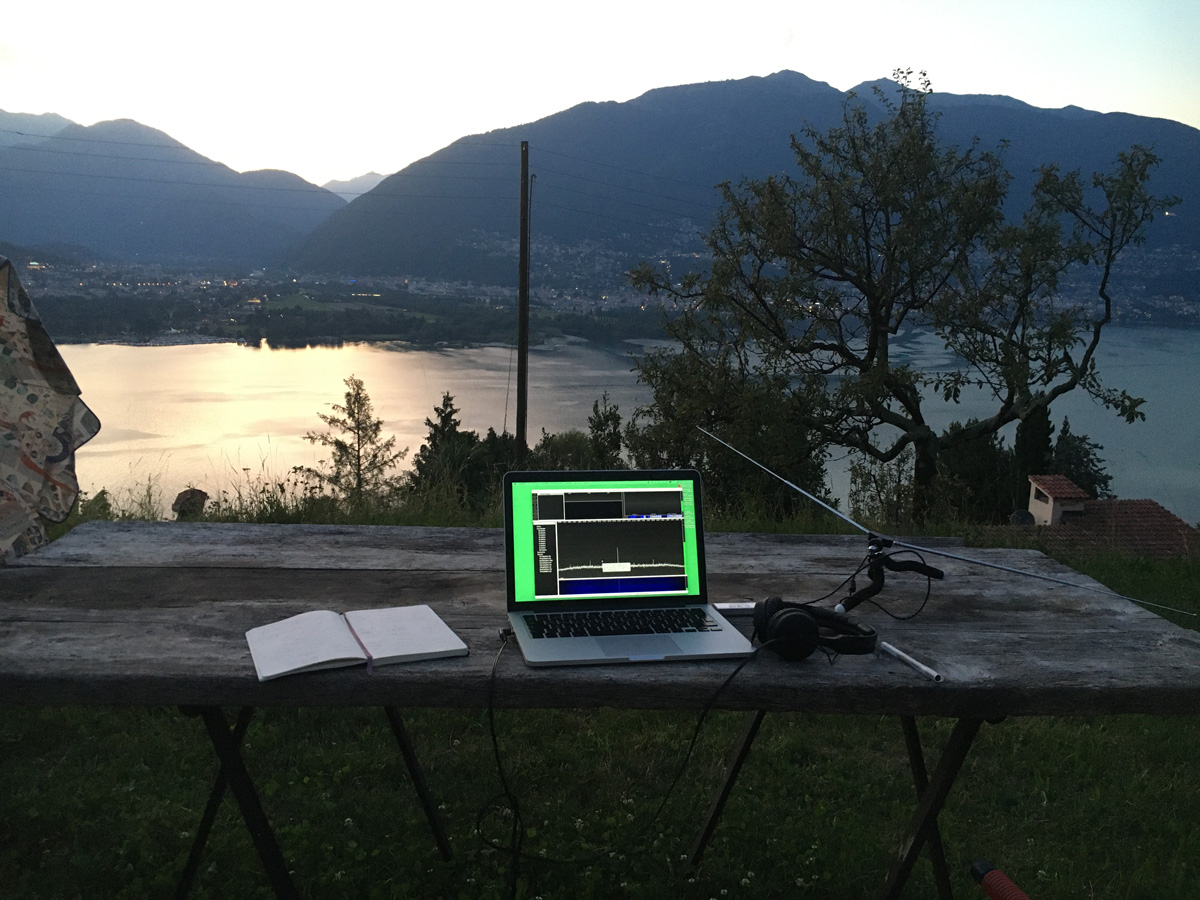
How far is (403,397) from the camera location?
3856 cm

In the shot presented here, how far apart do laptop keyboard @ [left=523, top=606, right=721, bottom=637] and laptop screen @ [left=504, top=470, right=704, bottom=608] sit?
0.16 ft

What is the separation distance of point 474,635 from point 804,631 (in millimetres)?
584

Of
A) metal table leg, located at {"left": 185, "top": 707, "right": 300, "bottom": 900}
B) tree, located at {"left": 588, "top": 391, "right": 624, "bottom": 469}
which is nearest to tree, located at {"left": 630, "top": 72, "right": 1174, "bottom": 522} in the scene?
tree, located at {"left": 588, "top": 391, "right": 624, "bottom": 469}

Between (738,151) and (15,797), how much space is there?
196ft

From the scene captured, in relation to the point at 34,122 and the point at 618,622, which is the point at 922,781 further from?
the point at 34,122

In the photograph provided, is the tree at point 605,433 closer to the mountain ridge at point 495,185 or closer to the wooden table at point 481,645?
the wooden table at point 481,645

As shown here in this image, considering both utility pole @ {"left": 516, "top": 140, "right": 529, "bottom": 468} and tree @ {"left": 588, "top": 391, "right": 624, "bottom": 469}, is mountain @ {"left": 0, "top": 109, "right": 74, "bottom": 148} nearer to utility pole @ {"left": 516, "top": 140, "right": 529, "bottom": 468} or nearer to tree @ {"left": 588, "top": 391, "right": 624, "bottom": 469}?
utility pole @ {"left": 516, "top": 140, "right": 529, "bottom": 468}

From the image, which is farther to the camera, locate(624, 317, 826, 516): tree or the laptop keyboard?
locate(624, 317, 826, 516): tree

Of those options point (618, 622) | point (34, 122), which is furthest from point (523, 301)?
point (34, 122)

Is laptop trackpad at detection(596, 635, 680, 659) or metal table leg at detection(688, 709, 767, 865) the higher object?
laptop trackpad at detection(596, 635, 680, 659)

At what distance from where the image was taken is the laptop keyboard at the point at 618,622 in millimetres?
1524

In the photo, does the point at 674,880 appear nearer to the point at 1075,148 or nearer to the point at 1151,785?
the point at 1151,785

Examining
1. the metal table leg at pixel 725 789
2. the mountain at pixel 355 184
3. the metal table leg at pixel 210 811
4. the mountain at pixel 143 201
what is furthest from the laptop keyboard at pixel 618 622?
the mountain at pixel 355 184

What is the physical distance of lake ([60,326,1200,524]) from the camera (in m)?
32.7
